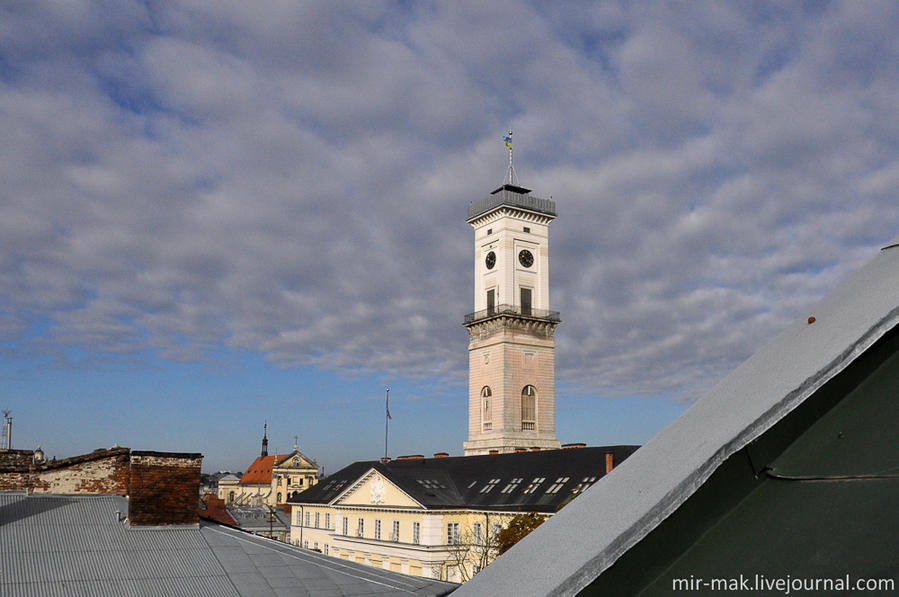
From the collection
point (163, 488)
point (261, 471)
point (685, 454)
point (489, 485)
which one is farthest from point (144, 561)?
point (261, 471)

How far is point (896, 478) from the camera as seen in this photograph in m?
1.49

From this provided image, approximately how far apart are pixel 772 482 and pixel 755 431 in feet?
0.38

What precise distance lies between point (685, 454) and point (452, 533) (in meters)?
54.1

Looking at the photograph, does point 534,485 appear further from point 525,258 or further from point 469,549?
point 525,258

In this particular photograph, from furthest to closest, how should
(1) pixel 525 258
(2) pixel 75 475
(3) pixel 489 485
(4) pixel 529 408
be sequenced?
(1) pixel 525 258 < (4) pixel 529 408 < (3) pixel 489 485 < (2) pixel 75 475

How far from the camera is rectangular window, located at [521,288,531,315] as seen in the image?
74.8 metres

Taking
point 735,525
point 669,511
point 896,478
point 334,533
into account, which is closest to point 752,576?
point 735,525

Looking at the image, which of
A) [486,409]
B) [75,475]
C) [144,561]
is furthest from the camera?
[486,409]

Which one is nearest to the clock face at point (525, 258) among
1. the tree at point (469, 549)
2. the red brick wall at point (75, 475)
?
the tree at point (469, 549)

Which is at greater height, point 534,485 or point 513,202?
point 513,202

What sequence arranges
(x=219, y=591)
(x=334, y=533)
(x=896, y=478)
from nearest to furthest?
(x=896, y=478) < (x=219, y=591) < (x=334, y=533)

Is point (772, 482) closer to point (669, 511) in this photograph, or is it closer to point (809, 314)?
point (669, 511)

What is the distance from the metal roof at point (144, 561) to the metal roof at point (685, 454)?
15467 mm

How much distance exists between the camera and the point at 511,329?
7238cm
